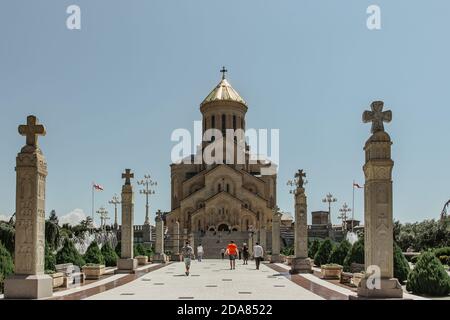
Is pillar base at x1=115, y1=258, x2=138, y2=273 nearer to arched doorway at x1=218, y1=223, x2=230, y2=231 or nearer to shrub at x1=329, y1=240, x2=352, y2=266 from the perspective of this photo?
shrub at x1=329, y1=240, x2=352, y2=266

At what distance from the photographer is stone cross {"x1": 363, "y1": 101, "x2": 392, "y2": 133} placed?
13.3 metres

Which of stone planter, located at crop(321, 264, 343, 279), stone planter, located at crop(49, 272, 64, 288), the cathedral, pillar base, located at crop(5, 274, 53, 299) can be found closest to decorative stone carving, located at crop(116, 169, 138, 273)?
stone planter, located at crop(49, 272, 64, 288)

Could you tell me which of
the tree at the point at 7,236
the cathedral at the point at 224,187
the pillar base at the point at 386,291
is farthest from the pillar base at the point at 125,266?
the cathedral at the point at 224,187

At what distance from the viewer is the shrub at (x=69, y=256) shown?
2066cm

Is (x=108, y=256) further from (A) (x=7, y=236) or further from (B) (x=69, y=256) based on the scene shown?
(B) (x=69, y=256)

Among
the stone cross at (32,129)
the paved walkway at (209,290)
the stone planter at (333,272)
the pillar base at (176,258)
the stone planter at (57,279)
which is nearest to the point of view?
the stone cross at (32,129)

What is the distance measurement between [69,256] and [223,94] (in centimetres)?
5095

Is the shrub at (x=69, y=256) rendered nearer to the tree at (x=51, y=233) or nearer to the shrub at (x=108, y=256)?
the shrub at (x=108, y=256)

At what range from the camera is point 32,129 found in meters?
13.6

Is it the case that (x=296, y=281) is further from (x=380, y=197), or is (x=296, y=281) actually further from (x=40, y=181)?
(x=40, y=181)

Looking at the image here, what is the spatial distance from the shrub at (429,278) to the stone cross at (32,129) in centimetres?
928

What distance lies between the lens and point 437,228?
41.2m

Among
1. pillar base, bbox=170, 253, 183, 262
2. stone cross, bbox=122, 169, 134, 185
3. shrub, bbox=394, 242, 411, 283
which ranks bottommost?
pillar base, bbox=170, 253, 183, 262
